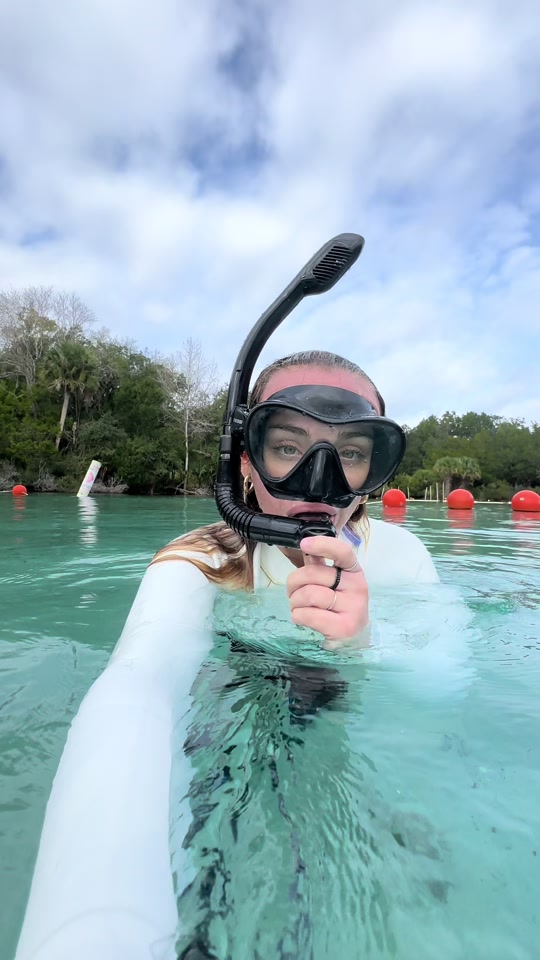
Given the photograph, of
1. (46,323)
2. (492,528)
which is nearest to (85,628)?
(492,528)

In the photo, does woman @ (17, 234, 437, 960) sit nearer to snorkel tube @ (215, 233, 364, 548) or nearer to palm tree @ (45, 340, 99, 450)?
snorkel tube @ (215, 233, 364, 548)

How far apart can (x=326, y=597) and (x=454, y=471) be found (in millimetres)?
37748

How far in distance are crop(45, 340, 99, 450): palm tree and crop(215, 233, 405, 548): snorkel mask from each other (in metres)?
26.0

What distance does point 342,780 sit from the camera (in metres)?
1.18

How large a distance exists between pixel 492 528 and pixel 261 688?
8.67m

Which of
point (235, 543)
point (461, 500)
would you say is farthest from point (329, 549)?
point (461, 500)

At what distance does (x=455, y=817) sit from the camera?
41.6 inches

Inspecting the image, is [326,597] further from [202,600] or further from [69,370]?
[69,370]

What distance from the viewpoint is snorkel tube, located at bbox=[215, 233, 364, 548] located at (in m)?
1.73

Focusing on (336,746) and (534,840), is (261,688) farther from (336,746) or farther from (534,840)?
(534,840)

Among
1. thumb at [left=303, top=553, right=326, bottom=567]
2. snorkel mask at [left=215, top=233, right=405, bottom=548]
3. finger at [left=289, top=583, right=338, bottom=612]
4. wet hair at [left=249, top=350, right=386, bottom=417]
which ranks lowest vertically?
finger at [left=289, top=583, right=338, bottom=612]

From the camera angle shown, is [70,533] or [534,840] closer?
[534,840]

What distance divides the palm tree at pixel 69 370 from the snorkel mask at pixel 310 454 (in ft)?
85.3

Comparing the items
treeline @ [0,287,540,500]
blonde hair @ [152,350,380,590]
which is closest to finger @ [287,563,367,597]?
blonde hair @ [152,350,380,590]
